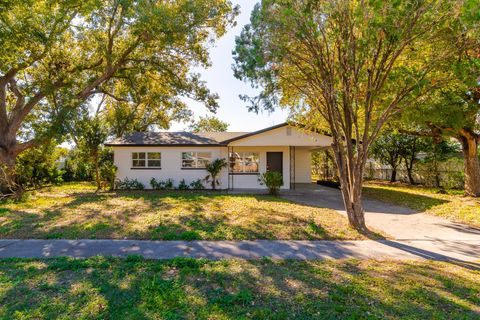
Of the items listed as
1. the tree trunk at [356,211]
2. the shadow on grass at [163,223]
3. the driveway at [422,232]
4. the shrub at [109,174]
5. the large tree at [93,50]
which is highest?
the large tree at [93,50]

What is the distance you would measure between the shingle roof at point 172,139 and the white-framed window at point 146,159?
70 centimetres

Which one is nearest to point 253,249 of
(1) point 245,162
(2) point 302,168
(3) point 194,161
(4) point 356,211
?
(4) point 356,211

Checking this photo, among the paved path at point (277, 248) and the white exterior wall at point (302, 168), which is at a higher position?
the white exterior wall at point (302, 168)

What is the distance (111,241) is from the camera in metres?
6.14

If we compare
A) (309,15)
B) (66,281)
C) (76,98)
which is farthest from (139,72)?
(66,281)

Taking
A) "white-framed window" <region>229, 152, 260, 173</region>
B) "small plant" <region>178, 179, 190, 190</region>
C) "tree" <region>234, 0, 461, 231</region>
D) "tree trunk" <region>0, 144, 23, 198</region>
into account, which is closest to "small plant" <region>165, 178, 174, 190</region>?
"small plant" <region>178, 179, 190, 190</region>

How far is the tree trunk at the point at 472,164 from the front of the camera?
13656 millimetres

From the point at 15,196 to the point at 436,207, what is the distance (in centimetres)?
1826

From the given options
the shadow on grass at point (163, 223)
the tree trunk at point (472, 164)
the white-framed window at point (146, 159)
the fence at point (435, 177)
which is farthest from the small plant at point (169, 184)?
the fence at point (435, 177)

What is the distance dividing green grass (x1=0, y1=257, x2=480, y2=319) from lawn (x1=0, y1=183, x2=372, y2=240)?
1.69 meters

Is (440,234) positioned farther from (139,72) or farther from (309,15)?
(139,72)

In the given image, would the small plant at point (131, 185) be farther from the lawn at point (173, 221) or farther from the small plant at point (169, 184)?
the lawn at point (173, 221)

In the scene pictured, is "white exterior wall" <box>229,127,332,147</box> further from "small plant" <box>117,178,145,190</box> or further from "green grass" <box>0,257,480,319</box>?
"green grass" <box>0,257,480,319</box>

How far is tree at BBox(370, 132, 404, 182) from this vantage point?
73.9 ft
